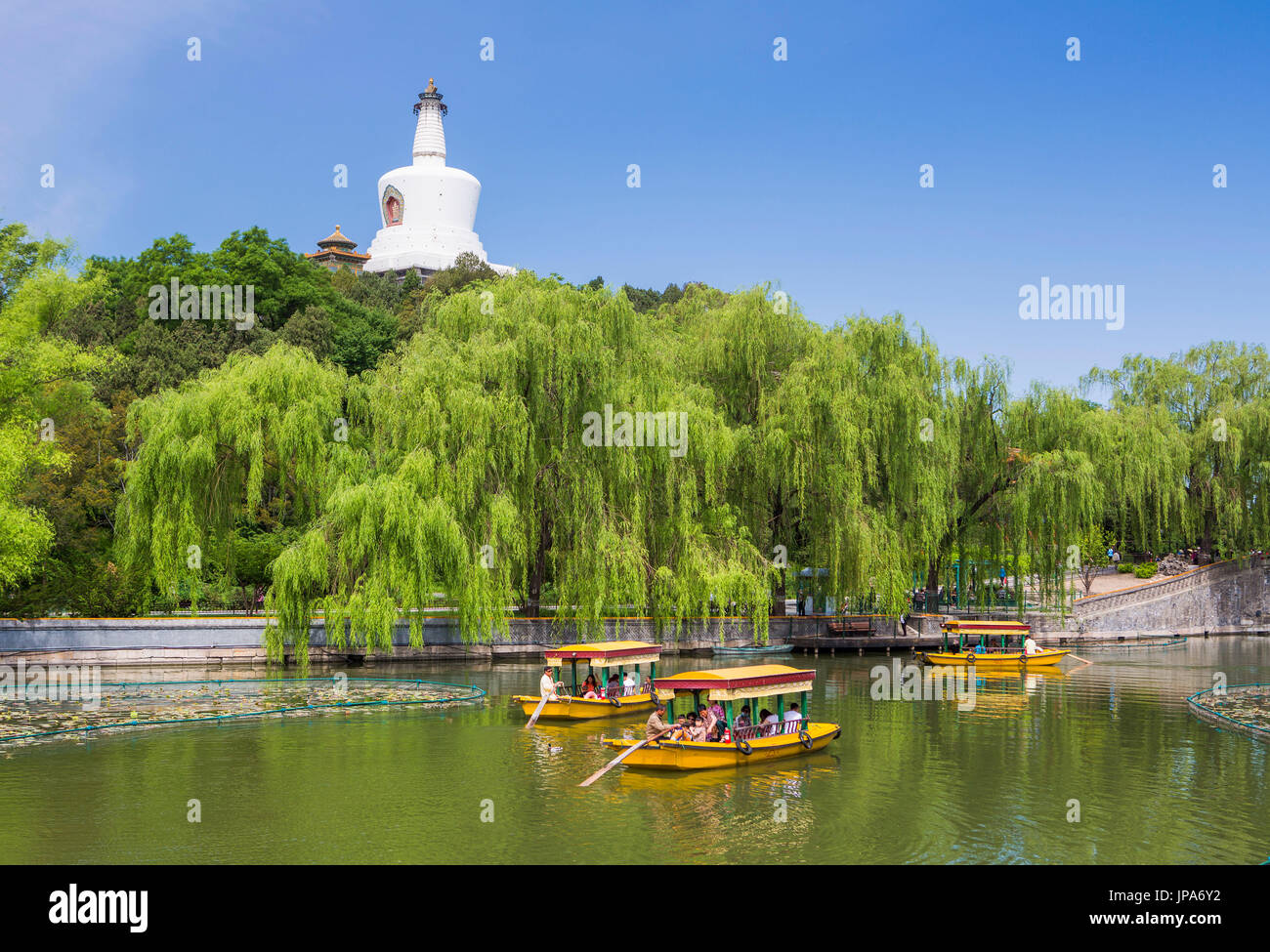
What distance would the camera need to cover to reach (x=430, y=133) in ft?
292

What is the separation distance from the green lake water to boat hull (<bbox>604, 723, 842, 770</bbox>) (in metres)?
0.17

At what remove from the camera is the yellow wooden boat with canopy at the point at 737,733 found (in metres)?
16.4

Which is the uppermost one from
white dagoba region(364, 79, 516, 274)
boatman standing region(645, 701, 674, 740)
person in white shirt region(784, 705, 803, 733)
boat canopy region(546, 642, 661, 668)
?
white dagoba region(364, 79, 516, 274)

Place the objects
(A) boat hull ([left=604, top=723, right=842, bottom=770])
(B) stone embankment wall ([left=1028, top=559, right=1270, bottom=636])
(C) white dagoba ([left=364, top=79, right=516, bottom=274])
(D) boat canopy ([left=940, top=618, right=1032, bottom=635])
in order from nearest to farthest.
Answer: (A) boat hull ([left=604, top=723, right=842, bottom=770])
(D) boat canopy ([left=940, top=618, right=1032, bottom=635])
(B) stone embankment wall ([left=1028, top=559, right=1270, bottom=636])
(C) white dagoba ([left=364, top=79, right=516, bottom=274])

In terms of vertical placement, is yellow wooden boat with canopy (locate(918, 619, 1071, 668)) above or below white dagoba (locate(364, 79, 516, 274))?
below

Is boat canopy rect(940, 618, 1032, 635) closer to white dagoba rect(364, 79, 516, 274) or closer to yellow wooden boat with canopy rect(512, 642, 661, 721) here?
yellow wooden boat with canopy rect(512, 642, 661, 721)

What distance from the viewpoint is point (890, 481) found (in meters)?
34.0

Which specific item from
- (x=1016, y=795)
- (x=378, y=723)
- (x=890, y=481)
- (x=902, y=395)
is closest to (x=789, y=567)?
A: (x=890, y=481)

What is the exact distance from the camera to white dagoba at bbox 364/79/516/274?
85938 mm

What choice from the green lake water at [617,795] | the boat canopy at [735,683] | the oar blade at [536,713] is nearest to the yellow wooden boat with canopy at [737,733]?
the boat canopy at [735,683]

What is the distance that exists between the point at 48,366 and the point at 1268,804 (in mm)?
29058

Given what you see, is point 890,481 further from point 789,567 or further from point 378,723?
point 378,723

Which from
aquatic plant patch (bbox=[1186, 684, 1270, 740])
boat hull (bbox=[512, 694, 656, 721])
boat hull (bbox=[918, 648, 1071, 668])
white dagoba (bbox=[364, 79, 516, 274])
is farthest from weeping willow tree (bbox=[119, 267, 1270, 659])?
white dagoba (bbox=[364, 79, 516, 274])

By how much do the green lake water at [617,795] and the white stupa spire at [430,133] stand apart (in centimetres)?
7459
